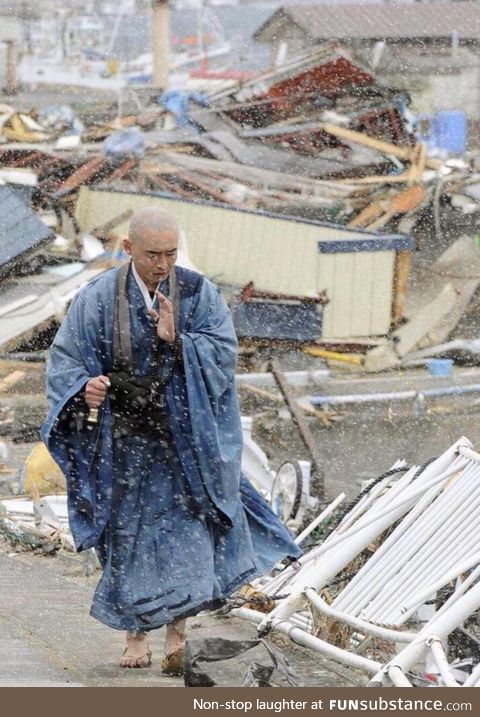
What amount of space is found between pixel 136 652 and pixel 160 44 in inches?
1547

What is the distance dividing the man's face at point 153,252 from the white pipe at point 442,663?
165 centimetres

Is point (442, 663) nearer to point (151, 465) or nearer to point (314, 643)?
point (314, 643)

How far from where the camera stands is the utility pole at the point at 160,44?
42094mm

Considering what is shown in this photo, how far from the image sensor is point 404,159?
2658 centimetres

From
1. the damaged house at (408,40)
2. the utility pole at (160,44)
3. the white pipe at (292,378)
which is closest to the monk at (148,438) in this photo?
the white pipe at (292,378)

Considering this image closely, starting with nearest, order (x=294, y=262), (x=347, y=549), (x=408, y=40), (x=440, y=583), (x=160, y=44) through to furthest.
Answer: (x=440, y=583) < (x=347, y=549) < (x=294, y=262) < (x=408, y=40) < (x=160, y=44)

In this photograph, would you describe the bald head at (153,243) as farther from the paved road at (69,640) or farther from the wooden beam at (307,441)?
the wooden beam at (307,441)

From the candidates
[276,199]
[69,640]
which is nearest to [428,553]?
[69,640]

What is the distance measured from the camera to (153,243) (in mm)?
5270

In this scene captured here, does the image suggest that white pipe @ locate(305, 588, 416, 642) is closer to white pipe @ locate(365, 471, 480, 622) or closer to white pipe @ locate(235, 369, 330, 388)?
white pipe @ locate(365, 471, 480, 622)

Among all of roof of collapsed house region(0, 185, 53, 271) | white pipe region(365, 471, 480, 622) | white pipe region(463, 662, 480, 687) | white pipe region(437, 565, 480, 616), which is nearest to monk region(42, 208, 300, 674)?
white pipe region(365, 471, 480, 622)

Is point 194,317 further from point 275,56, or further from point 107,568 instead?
point 275,56

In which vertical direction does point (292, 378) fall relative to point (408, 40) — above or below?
above
